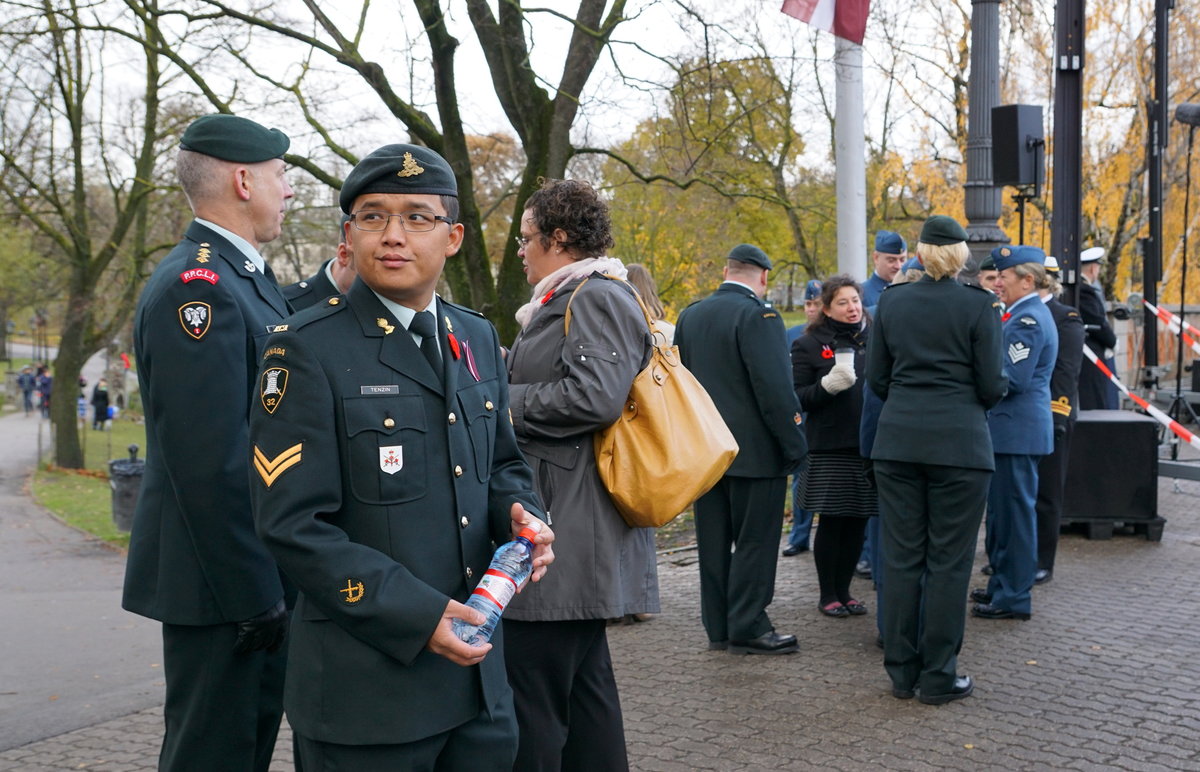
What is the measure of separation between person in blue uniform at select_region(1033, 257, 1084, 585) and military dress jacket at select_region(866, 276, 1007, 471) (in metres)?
2.22

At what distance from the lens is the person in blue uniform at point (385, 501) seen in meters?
2.30

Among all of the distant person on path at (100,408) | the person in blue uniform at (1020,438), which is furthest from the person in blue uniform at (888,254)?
the distant person on path at (100,408)

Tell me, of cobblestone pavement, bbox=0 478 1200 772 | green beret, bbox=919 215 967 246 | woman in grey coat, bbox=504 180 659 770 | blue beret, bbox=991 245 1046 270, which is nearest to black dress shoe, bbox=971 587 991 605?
cobblestone pavement, bbox=0 478 1200 772

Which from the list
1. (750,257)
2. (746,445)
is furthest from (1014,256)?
(746,445)

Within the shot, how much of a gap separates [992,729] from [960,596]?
606 mm

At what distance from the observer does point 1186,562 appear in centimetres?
835

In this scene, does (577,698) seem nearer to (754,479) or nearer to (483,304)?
(754,479)

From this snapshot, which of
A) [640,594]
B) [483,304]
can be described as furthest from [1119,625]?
[483,304]

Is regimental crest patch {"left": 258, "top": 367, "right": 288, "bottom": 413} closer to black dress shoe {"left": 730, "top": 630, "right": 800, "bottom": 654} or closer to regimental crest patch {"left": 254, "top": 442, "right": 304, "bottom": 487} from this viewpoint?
regimental crest patch {"left": 254, "top": 442, "right": 304, "bottom": 487}

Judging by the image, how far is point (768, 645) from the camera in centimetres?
613

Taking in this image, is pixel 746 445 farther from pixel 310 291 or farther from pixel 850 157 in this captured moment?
pixel 850 157

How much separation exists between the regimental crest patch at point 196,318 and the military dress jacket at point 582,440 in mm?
958

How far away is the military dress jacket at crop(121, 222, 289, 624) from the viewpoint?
2.93 m

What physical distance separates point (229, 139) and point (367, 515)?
1.38 meters
